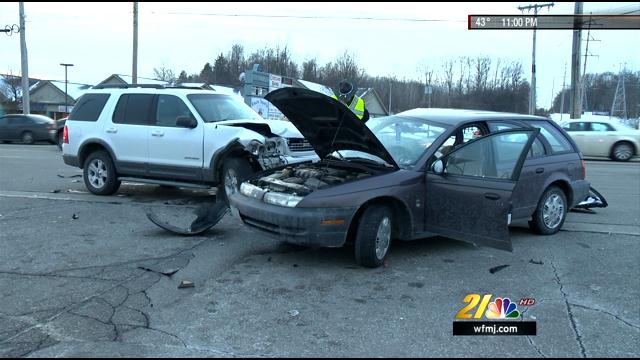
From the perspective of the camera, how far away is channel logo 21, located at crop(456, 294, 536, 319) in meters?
4.20

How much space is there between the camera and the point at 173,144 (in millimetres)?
8508

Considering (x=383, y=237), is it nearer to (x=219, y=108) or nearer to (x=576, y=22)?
(x=219, y=108)

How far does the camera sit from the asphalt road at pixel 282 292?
11.9 feet

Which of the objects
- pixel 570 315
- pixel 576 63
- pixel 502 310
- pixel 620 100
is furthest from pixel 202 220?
pixel 620 100

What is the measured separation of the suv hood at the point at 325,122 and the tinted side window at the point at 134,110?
3627 millimetres

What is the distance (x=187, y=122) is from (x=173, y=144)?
1.56 feet

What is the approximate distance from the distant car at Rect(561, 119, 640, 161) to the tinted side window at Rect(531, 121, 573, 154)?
47.1ft

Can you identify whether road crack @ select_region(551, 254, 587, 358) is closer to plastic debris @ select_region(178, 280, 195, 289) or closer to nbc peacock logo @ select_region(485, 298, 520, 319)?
nbc peacock logo @ select_region(485, 298, 520, 319)

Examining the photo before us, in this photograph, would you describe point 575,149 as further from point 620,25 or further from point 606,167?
point 620,25

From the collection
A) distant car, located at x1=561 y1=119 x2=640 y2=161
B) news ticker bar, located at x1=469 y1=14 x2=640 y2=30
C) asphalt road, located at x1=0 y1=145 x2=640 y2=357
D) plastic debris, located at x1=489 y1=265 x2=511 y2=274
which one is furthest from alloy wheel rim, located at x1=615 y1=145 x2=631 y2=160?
plastic debris, located at x1=489 y1=265 x2=511 y2=274

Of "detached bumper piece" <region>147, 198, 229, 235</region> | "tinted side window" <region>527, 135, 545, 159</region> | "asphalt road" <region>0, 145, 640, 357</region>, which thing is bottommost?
"asphalt road" <region>0, 145, 640, 357</region>

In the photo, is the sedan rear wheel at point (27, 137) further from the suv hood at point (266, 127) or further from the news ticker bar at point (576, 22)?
the news ticker bar at point (576, 22)

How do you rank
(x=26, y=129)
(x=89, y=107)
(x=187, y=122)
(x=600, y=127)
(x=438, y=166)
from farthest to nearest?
1. (x=26, y=129)
2. (x=600, y=127)
3. (x=89, y=107)
4. (x=187, y=122)
5. (x=438, y=166)

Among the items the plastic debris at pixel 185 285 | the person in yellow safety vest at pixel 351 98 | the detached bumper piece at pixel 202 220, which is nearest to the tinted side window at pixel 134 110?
the detached bumper piece at pixel 202 220
